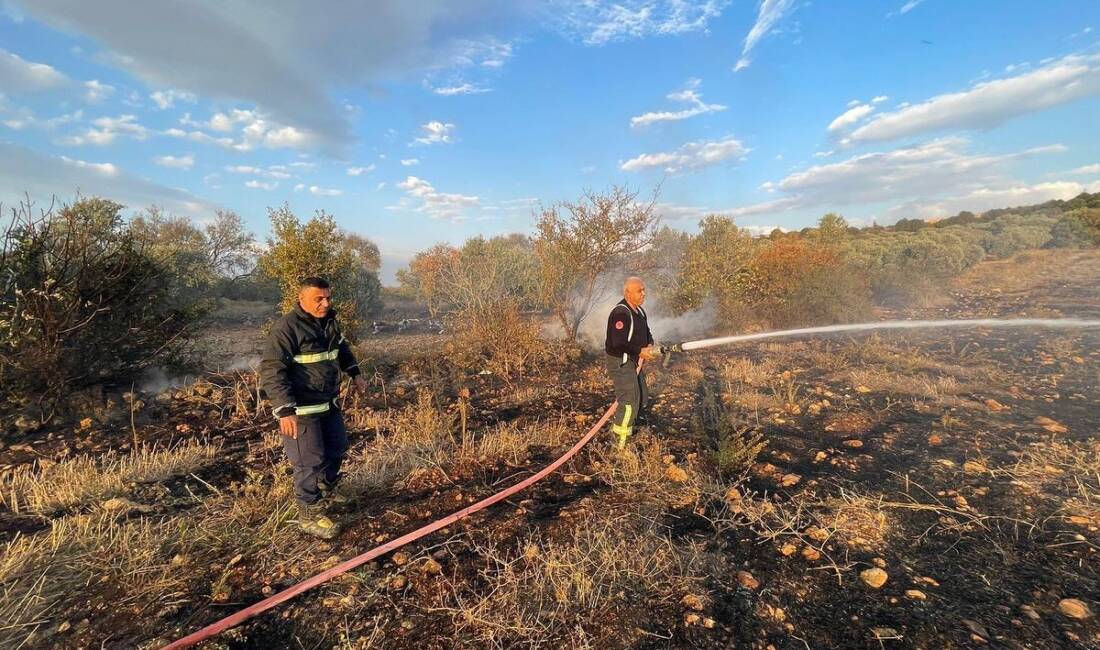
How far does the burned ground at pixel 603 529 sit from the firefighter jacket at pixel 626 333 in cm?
97

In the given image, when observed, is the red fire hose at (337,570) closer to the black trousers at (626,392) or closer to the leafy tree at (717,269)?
the black trousers at (626,392)

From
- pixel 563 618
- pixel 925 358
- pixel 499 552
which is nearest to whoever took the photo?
pixel 563 618

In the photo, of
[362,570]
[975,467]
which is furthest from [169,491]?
[975,467]

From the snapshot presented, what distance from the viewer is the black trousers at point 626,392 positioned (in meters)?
4.54

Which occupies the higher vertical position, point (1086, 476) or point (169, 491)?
point (169, 491)

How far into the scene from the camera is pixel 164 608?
2.51m

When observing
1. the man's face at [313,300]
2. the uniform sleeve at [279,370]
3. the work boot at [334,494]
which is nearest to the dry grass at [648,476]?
the work boot at [334,494]

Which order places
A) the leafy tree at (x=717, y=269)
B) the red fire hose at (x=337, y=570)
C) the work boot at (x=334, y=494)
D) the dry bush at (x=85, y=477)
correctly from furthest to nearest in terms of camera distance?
the leafy tree at (x=717, y=269), the dry bush at (x=85, y=477), the work boot at (x=334, y=494), the red fire hose at (x=337, y=570)

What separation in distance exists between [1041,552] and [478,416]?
16.8ft

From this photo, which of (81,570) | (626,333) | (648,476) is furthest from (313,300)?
(648,476)

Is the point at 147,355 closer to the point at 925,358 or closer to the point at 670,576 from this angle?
the point at 670,576

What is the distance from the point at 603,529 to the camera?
10.3 ft

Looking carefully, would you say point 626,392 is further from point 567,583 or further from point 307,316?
point 307,316

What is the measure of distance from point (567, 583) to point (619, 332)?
8.01 ft
